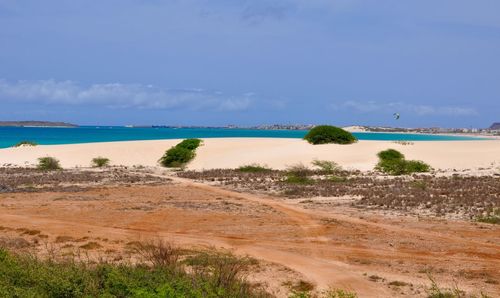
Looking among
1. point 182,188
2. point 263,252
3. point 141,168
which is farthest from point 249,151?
point 263,252

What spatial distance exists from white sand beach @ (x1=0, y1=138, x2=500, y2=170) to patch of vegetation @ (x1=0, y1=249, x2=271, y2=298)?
35.1m

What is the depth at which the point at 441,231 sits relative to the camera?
57.2 feet

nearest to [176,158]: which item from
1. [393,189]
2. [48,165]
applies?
[48,165]

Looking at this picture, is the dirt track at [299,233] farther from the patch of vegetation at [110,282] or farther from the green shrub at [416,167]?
the green shrub at [416,167]

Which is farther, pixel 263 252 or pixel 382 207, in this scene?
pixel 382 207

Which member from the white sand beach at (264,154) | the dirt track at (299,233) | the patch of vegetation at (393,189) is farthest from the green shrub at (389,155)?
the dirt track at (299,233)

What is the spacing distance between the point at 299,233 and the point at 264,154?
34445 millimetres

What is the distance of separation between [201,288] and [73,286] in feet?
5.78

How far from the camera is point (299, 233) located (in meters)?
17.2

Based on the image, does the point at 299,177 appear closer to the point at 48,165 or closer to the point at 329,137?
the point at 48,165

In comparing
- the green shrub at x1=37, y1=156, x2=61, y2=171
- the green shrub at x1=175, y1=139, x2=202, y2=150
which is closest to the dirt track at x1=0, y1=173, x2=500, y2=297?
the green shrub at x1=37, y1=156, x2=61, y2=171

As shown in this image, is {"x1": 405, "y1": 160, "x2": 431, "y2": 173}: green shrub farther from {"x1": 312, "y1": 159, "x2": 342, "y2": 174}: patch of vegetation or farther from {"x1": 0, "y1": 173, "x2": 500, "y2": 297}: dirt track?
{"x1": 0, "y1": 173, "x2": 500, "y2": 297}: dirt track

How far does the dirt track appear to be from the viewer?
12461 mm

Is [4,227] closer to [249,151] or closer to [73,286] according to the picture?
[73,286]
